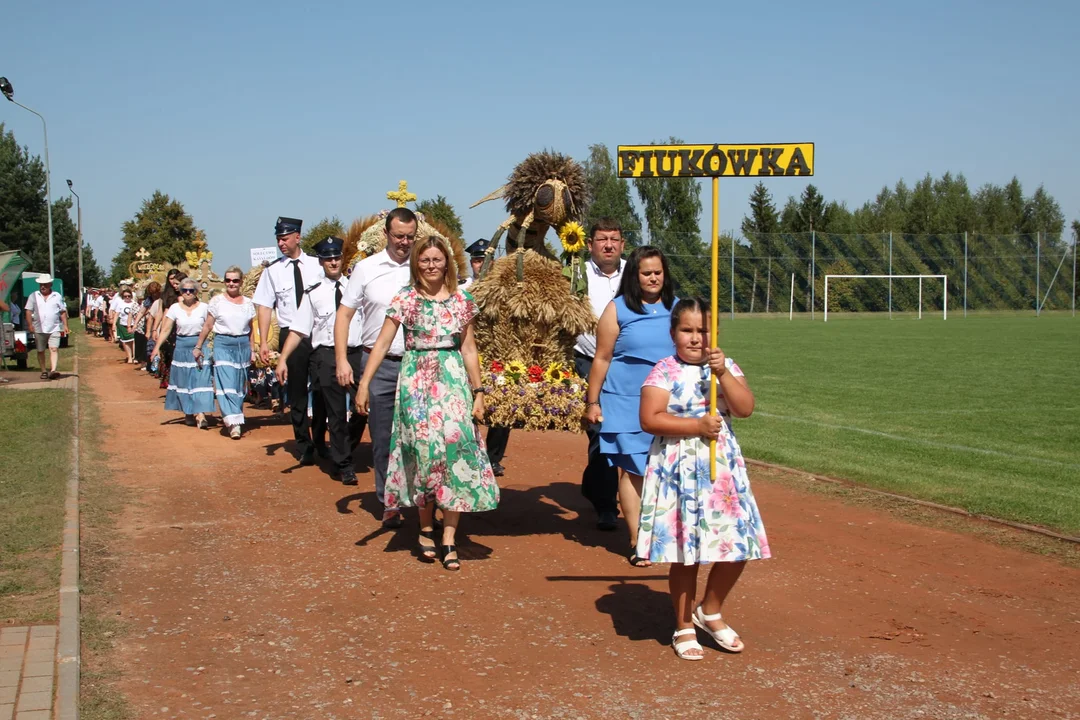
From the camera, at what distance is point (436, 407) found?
6.87 m

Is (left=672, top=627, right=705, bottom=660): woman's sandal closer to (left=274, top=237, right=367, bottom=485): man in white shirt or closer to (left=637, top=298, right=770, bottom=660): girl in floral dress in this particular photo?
(left=637, top=298, right=770, bottom=660): girl in floral dress

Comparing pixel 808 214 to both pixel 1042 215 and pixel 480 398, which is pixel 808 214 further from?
pixel 480 398

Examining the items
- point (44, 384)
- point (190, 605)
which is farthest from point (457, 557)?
point (44, 384)

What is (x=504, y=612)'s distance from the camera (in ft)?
19.3

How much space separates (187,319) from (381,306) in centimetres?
755

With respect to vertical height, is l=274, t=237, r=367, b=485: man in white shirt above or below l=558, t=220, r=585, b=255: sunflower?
below

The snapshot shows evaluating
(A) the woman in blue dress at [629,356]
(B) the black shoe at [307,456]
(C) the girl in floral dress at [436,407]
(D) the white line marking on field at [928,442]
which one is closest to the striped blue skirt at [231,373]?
(B) the black shoe at [307,456]

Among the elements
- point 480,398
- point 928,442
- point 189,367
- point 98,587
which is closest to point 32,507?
point 98,587

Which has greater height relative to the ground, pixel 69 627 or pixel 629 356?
pixel 629 356

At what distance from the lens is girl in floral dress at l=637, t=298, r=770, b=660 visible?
4945mm

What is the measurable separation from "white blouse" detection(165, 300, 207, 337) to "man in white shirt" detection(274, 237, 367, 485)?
14.6ft

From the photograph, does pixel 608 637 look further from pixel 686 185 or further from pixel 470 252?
pixel 686 185

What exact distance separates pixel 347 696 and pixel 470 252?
7579mm

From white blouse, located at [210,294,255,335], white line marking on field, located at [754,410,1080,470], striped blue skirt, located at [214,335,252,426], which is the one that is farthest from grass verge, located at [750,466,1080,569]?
white blouse, located at [210,294,255,335]
